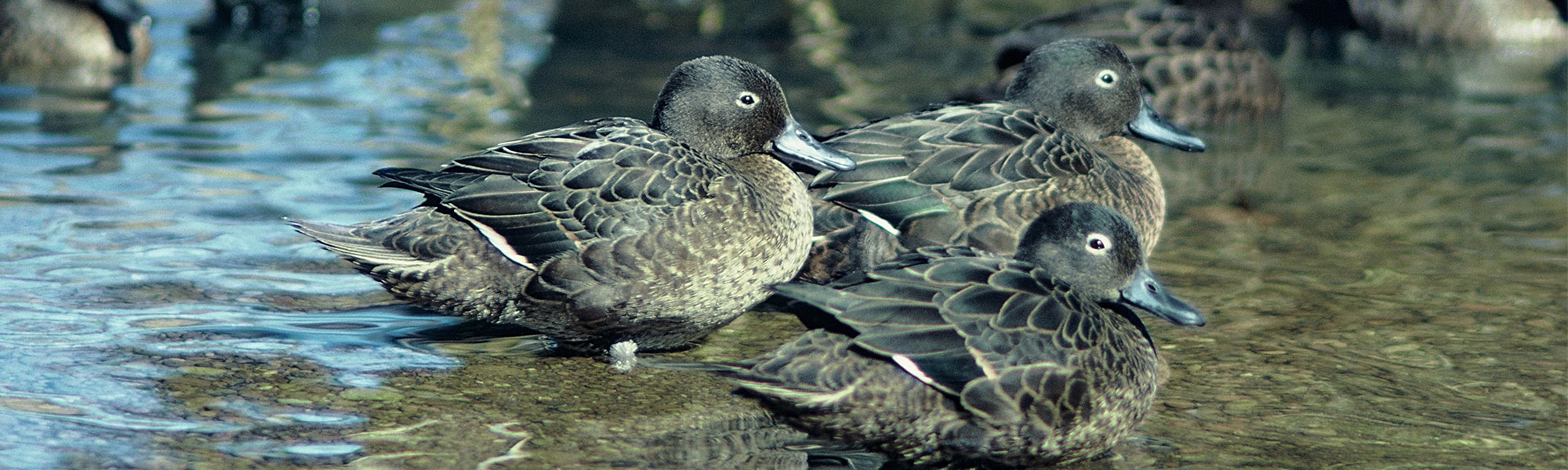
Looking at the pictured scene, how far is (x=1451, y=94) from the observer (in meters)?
10.5

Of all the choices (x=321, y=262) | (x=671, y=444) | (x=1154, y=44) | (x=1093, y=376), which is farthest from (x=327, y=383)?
(x=1154, y=44)

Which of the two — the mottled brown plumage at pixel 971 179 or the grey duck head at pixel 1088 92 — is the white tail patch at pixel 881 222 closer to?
the mottled brown plumage at pixel 971 179

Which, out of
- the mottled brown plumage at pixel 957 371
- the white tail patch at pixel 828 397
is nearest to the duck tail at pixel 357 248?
the mottled brown plumage at pixel 957 371

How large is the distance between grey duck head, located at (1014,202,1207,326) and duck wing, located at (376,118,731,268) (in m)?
1.05

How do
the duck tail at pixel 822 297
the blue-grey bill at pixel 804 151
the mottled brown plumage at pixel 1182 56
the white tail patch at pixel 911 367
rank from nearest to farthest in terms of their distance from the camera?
the white tail patch at pixel 911 367, the duck tail at pixel 822 297, the blue-grey bill at pixel 804 151, the mottled brown plumage at pixel 1182 56

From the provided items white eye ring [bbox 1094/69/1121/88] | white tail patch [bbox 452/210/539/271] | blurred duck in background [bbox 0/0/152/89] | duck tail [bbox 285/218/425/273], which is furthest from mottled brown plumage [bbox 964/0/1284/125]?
blurred duck in background [bbox 0/0/152/89]

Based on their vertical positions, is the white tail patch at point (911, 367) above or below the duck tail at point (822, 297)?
below

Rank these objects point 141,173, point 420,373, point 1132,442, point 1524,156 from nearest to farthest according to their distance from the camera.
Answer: point 1132,442
point 420,373
point 141,173
point 1524,156

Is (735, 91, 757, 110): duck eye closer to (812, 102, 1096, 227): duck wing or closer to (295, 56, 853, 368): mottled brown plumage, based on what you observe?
(295, 56, 853, 368): mottled brown plumage

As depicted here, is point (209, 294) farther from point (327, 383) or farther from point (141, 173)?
point (141, 173)

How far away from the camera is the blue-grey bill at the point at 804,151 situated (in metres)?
5.22

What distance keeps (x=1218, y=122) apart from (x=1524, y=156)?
1.74m

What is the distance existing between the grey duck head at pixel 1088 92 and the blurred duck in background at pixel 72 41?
6356 mm

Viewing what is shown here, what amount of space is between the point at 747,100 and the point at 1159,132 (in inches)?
82.4
